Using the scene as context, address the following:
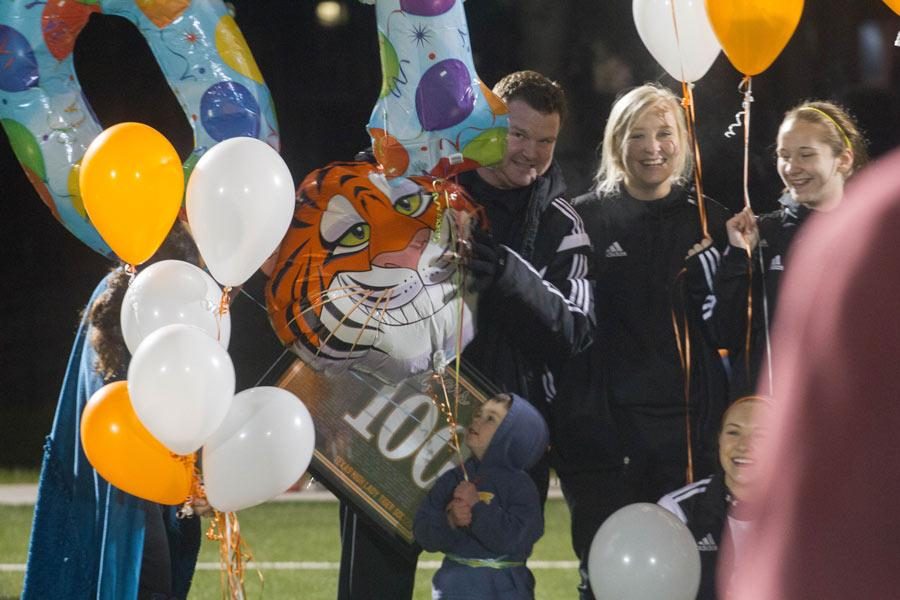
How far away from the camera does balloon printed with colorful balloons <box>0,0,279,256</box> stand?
9.98 ft

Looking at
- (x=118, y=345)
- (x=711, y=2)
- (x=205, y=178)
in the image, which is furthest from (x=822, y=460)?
(x=118, y=345)

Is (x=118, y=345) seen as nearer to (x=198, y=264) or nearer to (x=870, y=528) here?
(x=198, y=264)

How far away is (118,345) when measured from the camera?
3.11 meters

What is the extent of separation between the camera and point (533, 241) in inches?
122

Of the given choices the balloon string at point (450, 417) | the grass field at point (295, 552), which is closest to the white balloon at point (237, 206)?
the balloon string at point (450, 417)

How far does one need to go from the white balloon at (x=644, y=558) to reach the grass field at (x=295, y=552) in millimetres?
1561

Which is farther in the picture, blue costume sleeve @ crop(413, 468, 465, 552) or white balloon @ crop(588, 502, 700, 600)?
blue costume sleeve @ crop(413, 468, 465, 552)

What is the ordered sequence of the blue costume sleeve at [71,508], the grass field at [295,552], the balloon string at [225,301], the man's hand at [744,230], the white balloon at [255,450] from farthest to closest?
the grass field at [295,552] < the blue costume sleeve at [71,508] < the man's hand at [744,230] < the balloon string at [225,301] < the white balloon at [255,450]

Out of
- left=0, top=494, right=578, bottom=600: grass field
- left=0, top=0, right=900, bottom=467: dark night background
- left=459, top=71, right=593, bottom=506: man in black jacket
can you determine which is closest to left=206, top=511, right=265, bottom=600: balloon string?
left=459, top=71, right=593, bottom=506: man in black jacket

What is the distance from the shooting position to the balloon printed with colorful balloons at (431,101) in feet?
9.69

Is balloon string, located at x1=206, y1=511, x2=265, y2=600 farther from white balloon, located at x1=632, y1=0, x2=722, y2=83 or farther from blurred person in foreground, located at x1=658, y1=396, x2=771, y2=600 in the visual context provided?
white balloon, located at x1=632, y1=0, x2=722, y2=83

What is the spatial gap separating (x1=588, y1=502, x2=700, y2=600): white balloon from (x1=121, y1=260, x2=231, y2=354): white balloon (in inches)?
37.2

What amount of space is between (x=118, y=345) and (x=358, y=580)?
2.55ft

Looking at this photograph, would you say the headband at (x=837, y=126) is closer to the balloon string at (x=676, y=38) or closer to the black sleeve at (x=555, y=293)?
the balloon string at (x=676, y=38)
